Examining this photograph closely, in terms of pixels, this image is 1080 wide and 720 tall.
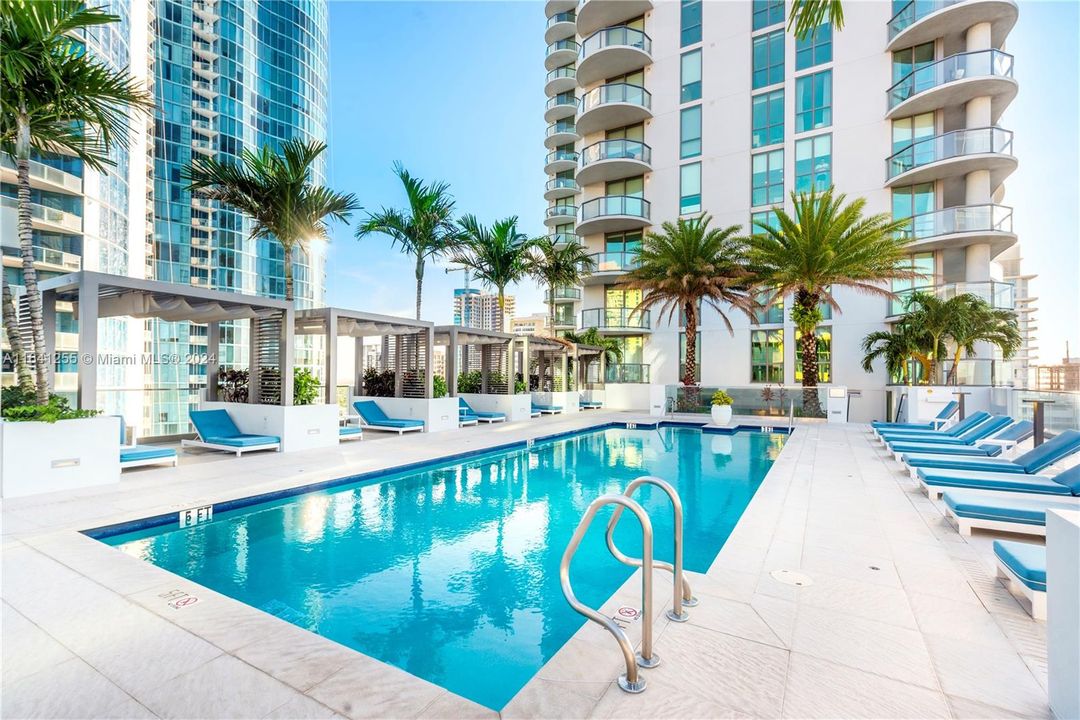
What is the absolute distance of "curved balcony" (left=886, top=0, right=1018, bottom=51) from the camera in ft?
57.0

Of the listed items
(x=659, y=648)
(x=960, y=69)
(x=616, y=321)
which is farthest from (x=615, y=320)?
(x=659, y=648)

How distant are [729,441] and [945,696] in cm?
1174

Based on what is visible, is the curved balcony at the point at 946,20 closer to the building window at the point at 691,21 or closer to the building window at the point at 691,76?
the building window at the point at 691,76

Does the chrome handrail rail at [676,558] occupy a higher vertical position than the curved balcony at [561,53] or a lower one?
lower

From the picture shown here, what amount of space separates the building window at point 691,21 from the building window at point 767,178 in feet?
21.7

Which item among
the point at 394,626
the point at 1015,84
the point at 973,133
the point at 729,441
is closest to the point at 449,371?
the point at 729,441

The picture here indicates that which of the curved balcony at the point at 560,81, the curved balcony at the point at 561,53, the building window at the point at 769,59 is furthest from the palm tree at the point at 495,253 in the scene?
the curved balcony at the point at 561,53

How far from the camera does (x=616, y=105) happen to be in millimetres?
23578

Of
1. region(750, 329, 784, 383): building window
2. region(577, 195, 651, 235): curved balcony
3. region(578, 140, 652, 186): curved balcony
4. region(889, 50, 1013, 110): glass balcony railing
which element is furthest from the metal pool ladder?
region(578, 140, 652, 186): curved balcony

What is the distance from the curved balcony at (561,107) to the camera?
3150 centimetres

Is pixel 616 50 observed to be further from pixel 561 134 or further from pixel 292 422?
pixel 292 422

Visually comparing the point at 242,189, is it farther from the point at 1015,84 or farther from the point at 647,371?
the point at 1015,84

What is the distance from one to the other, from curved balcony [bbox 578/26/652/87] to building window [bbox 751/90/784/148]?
5.88 m

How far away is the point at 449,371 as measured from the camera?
14.2 meters
